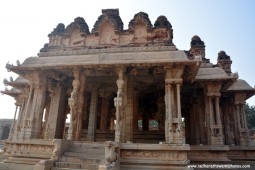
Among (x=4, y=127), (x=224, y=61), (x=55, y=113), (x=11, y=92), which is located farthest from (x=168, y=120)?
(x=4, y=127)

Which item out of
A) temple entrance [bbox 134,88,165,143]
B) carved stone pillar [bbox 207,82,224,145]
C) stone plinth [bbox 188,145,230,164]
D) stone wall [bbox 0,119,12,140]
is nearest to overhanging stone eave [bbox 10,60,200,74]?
carved stone pillar [bbox 207,82,224,145]

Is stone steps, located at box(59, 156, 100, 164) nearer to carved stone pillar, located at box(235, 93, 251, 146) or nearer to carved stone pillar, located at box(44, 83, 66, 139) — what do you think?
carved stone pillar, located at box(44, 83, 66, 139)

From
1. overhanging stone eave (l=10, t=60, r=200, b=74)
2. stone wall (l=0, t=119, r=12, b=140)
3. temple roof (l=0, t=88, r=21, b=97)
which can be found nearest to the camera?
overhanging stone eave (l=10, t=60, r=200, b=74)

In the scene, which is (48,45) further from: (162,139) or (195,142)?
(195,142)

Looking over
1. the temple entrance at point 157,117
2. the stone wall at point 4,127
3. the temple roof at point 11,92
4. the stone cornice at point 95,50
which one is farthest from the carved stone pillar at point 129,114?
the stone wall at point 4,127

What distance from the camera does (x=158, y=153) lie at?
392 inches

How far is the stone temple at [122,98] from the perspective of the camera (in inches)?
395

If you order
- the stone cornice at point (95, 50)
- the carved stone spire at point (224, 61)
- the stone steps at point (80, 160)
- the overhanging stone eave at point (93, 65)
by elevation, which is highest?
the carved stone spire at point (224, 61)

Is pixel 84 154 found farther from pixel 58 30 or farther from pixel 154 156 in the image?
pixel 58 30

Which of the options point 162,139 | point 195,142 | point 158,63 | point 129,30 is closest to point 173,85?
point 158,63

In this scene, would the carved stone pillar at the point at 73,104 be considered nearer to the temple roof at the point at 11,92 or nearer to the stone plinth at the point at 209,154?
Result: the stone plinth at the point at 209,154

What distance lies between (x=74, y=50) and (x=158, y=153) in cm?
825

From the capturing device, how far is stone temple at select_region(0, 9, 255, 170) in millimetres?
10031

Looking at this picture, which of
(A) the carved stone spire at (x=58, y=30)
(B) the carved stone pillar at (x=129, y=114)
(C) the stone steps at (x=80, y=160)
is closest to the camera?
(C) the stone steps at (x=80, y=160)
